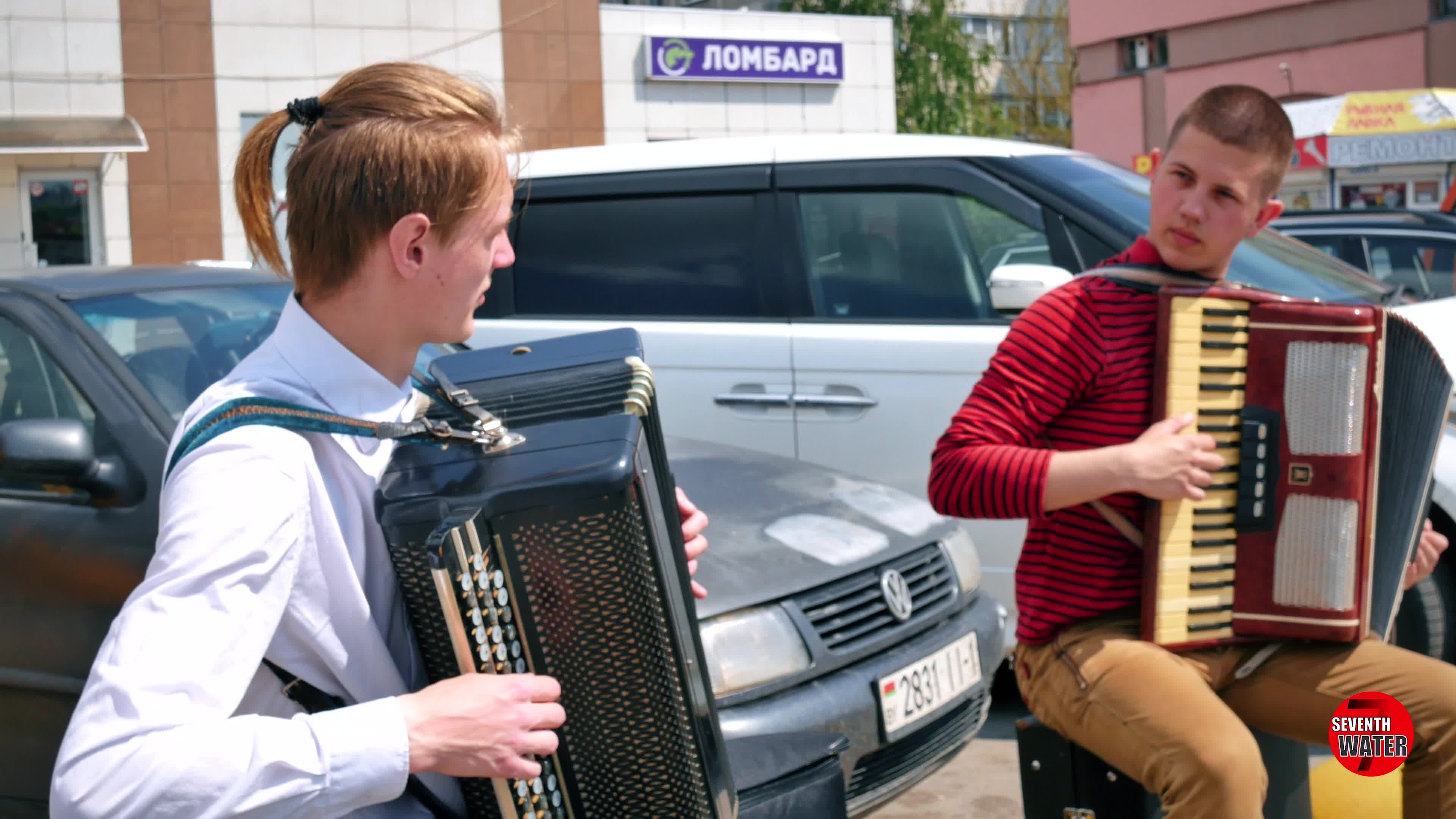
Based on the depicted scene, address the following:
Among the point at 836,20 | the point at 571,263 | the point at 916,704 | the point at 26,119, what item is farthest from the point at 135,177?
the point at 916,704

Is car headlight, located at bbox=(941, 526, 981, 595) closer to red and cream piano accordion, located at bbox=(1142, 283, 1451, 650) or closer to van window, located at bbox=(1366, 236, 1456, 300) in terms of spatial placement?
red and cream piano accordion, located at bbox=(1142, 283, 1451, 650)

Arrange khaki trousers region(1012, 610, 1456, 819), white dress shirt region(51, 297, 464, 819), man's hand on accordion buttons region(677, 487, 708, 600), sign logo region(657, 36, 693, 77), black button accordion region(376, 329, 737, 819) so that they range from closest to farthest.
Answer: white dress shirt region(51, 297, 464, 819) < black button accordion region(376, 329, 737, 819) < man's hand on accordion buttons region(677, 487, 708, 600) < khaki trousers region(1012, 610, 1456, 819) < sign logo region(657, 36, 693, 77)

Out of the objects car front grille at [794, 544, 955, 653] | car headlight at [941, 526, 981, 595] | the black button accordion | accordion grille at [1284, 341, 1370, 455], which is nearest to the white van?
car headlight at [941, 526, 981, 595]

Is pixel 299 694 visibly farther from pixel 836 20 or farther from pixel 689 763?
pixel 836 20

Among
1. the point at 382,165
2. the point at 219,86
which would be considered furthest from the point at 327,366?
→ the point at 219,86

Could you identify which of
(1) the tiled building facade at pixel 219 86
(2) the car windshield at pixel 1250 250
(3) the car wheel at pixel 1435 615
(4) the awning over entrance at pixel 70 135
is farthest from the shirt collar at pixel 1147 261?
(4) the awning over entrance at pixel 70 135

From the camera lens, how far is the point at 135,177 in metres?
18.6

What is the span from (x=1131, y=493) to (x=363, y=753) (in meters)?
1.54

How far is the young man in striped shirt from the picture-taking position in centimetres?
223

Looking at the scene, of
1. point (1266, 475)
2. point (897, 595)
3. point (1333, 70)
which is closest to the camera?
point (1266, 475)

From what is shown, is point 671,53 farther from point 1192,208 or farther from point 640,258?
point 1192,208

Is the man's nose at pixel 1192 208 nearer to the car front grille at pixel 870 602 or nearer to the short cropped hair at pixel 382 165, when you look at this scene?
the car front grille at pixel 870 602

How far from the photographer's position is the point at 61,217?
60.4ft

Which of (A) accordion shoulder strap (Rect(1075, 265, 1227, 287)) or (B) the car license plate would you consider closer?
(A) accordion shoulder strap (Rect(1075, 265, 1227, 287))
